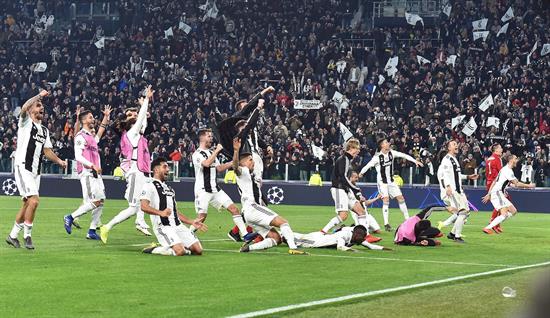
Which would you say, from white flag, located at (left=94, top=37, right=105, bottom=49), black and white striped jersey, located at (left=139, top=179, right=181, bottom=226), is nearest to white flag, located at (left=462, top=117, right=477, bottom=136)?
Answer: white flag, located at (left=94, top=37, right=105, bottom=49)

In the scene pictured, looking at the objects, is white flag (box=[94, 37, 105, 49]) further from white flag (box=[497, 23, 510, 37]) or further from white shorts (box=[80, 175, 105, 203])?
white shorts (box=[80, 175, 105, 203])

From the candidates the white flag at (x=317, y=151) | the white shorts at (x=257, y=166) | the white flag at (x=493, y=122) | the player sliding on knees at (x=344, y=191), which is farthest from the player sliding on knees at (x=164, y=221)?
the white flag at (x=493, y=122)

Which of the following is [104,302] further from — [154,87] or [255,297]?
[154,87]

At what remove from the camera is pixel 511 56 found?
153 feet

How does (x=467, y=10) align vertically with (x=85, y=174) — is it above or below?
above

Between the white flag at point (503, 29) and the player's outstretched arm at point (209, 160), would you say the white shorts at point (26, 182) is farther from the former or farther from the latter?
the white flag at point (503, 29)

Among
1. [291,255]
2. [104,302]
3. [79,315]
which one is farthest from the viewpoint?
[291,255]

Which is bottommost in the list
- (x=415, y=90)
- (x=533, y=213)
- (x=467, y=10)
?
(x=533, y=213)

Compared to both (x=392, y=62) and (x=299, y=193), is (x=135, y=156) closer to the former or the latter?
(x=299, y=193)

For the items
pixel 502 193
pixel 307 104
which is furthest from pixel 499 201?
→ pixel 307 104

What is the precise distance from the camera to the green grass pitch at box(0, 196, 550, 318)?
30.2ft

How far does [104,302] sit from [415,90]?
37396 millimetres

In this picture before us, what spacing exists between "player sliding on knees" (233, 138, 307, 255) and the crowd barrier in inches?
843

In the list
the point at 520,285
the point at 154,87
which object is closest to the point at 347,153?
the point at 520,285
